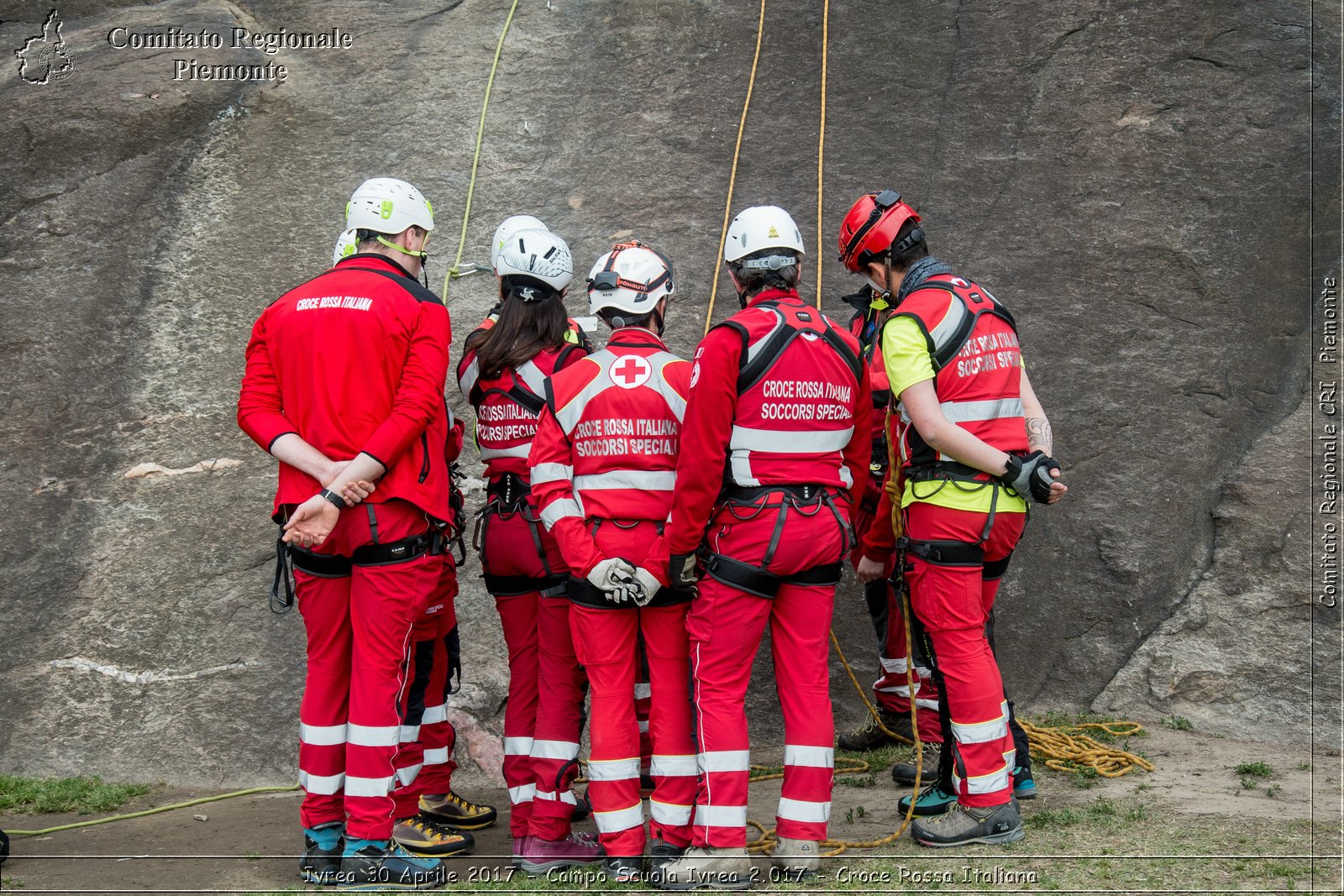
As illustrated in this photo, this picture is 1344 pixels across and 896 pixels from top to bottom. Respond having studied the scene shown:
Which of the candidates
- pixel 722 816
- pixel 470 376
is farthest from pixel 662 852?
pixel 470 376

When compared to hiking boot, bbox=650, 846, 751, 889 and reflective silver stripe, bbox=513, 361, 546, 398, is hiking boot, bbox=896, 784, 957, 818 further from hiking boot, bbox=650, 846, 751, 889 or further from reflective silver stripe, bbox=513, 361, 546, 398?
reflective silver stripe, bbox=513, 361, 546, 398

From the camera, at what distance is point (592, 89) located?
9.79 m

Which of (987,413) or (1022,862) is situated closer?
(1022,862)

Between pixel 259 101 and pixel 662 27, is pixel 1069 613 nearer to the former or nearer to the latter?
pixel 662 27

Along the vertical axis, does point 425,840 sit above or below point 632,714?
below

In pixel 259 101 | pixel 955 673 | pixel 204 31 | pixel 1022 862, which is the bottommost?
pixel 1022 862

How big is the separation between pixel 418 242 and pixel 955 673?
10.4 feet

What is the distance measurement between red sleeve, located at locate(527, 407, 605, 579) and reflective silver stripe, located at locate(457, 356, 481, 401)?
2.20 feet

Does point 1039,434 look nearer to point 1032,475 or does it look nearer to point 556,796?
point 1032,475

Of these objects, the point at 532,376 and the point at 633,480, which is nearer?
the point at 633,480

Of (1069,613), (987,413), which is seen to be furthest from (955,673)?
(1069,613)

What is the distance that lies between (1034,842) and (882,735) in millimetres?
1760

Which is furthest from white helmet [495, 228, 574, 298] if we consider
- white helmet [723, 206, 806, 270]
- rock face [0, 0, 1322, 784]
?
rock face [0, 0, 1322, 784]

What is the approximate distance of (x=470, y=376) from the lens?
18.4 ft
